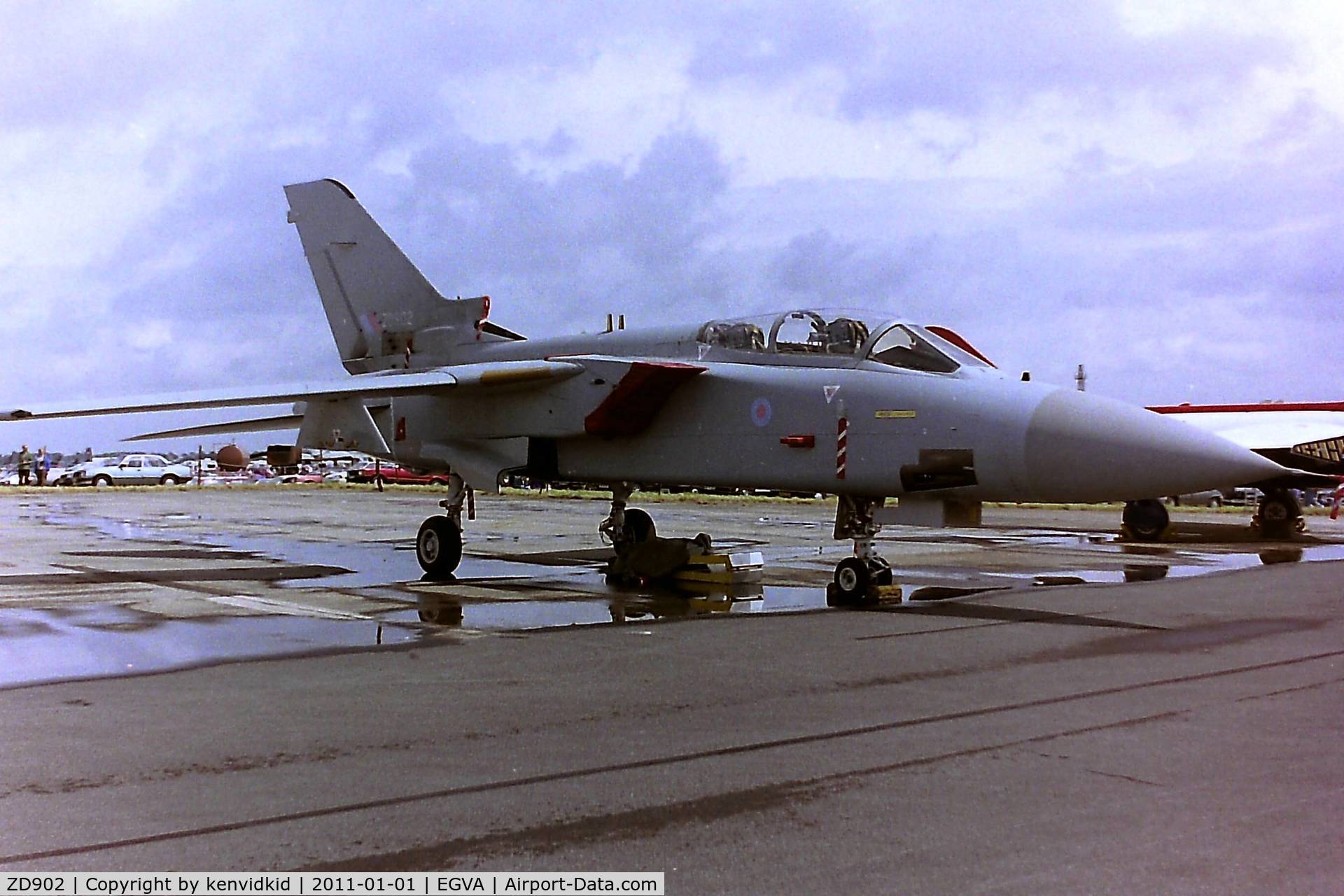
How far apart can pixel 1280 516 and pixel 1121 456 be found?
14.8 metres

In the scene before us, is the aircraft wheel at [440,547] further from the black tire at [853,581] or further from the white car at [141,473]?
the white car at [141,473]

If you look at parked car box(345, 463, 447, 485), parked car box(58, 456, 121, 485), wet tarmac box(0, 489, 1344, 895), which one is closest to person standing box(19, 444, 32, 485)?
parked car box(58, 456, 121, 485)

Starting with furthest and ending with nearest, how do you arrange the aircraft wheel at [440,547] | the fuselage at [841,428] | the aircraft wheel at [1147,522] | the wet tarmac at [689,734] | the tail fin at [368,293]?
1. the aircraft wheel at [1147,522]
2. the tail fin at [368,293]
3. the aircraft wheel at [440,547]
4. the fuselage at [841,428]
5. the wet tarmac at [689,734]

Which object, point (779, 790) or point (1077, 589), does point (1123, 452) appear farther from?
point (779, 790)

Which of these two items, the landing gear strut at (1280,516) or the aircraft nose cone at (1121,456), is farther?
the landing gear strut at (1280,516)

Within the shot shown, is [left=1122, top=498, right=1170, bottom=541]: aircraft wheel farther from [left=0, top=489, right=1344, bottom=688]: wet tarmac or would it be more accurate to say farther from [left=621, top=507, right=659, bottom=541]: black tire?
[left=621, top=507, right=659, bottom=541]: black tire

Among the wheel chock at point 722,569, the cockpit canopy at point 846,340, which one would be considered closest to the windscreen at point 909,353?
the cockpit canopy at point 846,340

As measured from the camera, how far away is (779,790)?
15.0 feet

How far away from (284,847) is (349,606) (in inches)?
271

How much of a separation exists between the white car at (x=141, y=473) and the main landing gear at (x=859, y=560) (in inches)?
2012

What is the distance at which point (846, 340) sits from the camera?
36.7ft

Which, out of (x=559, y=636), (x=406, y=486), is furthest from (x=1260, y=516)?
(x=406, y=486)

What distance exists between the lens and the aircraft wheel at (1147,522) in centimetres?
2097

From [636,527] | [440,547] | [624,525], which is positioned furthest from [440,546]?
[636,527]
